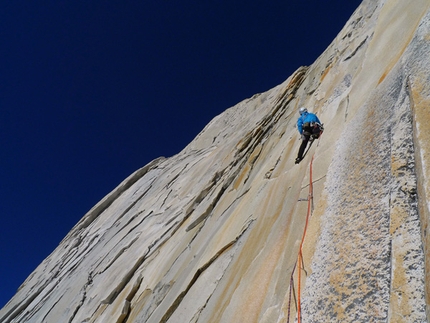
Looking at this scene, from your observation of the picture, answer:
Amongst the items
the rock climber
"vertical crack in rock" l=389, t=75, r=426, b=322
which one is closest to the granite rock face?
"vertical crack in rock" l=389, t=75, r=426, b=322

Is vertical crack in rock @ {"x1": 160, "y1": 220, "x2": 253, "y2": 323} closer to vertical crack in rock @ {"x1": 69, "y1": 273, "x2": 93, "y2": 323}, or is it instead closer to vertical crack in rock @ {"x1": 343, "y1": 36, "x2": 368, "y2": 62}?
vertical crack in rock @ {"x1": 343, "y1": 36, "x2": 368, "y2": 62}

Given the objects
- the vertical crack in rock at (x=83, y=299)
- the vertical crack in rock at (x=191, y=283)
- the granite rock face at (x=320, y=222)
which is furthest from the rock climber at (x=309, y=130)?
the vertical crack in rock at (x=83, y=299)

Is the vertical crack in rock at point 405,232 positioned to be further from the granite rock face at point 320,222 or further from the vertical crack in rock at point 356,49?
the vertical crack in rock at point 356,49

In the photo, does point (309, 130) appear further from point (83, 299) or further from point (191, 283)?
point (83, 299)

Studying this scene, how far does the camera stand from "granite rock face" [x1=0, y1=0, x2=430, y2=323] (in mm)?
2479

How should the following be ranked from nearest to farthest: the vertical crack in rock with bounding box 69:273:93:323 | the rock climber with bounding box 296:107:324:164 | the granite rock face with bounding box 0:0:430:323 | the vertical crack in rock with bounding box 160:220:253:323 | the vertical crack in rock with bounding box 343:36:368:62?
1. the granite rock face with bounding box 0:0:430:323
2. the rock climber with bounding box 296:107:324:164
3. the vertical crack in rock with bounding box 160:220:253:323
4. the vertical crack in rock with bounding box 343:36:368:62
5. the vertical crack in rock with bounding box 69:273:93:323

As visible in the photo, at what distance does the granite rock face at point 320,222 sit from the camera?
248 cm

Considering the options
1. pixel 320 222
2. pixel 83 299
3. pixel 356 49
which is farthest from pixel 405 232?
pixel 83 299

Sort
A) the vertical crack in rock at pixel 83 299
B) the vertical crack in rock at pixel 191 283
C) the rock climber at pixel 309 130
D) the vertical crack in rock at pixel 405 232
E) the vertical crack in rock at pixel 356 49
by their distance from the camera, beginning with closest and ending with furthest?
the vertical crack in rock at pixel 405 232 < the rock climber at pixel 309 130 < the vertical crack in rock at pixel 191 283 < the vertical crack in rock at pixel 356 49 < the vertical crack in rock at pixel 83 299

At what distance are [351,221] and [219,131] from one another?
65.3 feet

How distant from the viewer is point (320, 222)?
3.57 meters

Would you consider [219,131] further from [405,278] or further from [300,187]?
[405,278]

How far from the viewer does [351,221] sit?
306cm

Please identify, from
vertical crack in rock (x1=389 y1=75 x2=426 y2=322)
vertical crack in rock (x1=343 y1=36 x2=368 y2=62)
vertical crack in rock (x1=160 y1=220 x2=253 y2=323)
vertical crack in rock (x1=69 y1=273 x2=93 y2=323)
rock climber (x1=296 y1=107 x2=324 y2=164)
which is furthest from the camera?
vertical crack in rock (x1=69 y1=273 x2=93 y2=323)
